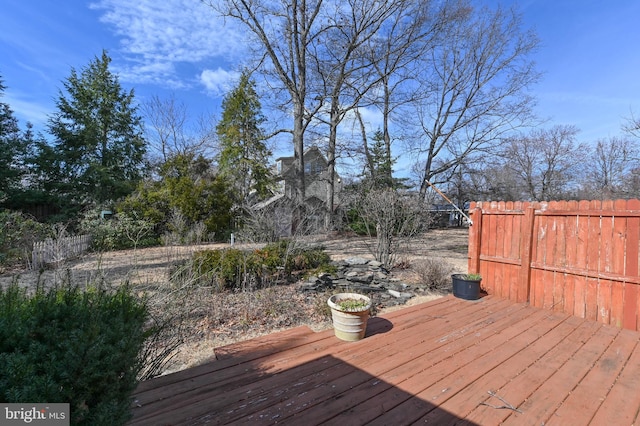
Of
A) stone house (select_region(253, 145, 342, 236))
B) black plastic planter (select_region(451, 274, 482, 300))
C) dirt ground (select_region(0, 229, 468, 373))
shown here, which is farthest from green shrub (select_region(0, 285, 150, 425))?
stone house (select_region(253, 145, 342, 236))

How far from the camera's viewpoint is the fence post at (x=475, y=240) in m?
4.80

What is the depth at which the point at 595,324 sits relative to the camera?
3.55 meters

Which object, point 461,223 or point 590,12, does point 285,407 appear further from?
point 461,223

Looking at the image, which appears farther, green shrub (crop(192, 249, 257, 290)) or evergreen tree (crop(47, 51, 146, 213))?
evergreen tree (crop(47, 51, 146, 213))

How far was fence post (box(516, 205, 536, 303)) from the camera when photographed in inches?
164

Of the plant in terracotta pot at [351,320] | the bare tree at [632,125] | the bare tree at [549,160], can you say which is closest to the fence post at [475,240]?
the plant in terracotta pot at [351,320]

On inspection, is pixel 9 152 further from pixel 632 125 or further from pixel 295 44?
pixel 632 125

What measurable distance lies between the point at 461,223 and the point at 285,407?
24824 mm

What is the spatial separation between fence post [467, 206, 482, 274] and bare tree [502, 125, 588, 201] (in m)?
18.3

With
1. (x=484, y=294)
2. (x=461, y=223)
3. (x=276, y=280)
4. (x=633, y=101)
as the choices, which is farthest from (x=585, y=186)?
(x=276, y=280)

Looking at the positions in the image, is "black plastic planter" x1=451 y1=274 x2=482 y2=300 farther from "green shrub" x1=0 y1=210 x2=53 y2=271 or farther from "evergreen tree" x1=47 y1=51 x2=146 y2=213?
"evergreen tree" x1=47 y1=51 x2=146 y2=213

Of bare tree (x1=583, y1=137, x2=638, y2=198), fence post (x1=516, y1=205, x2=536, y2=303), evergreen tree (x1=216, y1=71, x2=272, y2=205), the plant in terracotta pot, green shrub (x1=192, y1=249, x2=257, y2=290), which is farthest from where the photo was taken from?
bare tree (x1=583, y1=137, x2=638, y2=198)

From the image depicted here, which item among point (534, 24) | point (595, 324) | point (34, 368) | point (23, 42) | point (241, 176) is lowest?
point (595, 324)

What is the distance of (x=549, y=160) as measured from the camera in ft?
67.0
